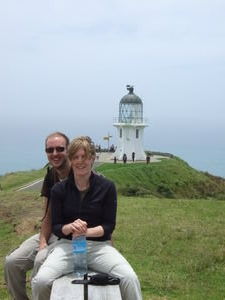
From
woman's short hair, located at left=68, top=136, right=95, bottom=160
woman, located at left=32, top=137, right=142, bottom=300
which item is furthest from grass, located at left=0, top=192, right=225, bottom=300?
woman's short hair, located at left=68, top=136, right=95, bottom=160

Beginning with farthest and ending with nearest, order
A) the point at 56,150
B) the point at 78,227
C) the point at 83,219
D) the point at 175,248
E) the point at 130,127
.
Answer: the point at 130,127 < the point at 175,248 < the point at 56,150 < the point at 83,219 < the point at 78,227

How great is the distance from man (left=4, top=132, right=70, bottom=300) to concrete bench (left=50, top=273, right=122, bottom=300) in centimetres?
111

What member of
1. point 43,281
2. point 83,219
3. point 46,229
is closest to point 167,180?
point 46,229

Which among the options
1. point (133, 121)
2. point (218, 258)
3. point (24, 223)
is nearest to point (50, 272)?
point (218, 258)

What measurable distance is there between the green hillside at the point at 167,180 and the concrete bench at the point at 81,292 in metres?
34.4

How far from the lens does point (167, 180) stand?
4900 cm

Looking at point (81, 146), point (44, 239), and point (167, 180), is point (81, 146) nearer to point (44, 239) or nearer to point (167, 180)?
point (44, 239)

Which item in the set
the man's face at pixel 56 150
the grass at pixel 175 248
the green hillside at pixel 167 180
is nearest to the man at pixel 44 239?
the man's face at pixel 56 150

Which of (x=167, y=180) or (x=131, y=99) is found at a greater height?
(x=131, y=99)

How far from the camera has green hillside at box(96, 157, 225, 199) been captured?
142 ft

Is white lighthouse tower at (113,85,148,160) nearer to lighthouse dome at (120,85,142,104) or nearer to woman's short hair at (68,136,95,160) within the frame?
lighthouse dome at (120,85,142,104)

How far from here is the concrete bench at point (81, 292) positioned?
5.32 meters

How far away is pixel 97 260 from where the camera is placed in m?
5.88

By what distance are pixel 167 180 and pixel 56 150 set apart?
42.7m
